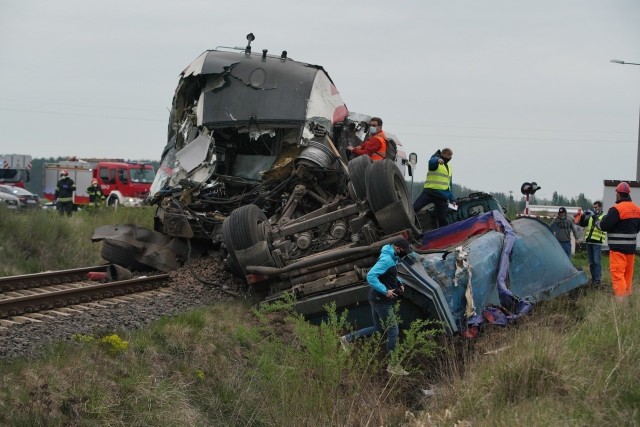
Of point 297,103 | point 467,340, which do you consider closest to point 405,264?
point 467,340

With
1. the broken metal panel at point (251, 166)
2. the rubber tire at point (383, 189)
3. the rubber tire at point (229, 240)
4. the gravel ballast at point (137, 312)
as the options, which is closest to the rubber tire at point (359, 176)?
the rubber tire at point (383, 189)

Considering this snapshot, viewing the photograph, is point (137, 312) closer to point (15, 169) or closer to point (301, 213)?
point (301, 213)

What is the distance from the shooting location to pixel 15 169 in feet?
135

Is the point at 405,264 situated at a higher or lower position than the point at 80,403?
higher

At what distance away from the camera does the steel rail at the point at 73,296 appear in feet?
28.5

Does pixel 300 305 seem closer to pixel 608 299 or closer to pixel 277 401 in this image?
pixel 277 401

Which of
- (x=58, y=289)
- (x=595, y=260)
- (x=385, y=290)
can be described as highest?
(x=385, y=290)

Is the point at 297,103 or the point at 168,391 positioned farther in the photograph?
the point at 297,103

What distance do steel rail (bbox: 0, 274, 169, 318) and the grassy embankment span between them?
5.25 feet

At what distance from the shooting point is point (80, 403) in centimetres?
593

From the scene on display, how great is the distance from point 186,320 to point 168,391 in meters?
1.82

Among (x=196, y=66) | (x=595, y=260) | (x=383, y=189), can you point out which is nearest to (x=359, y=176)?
(x=383, y=189)

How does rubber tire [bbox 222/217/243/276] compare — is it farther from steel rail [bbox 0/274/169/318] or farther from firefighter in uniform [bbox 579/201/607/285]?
firefighter in uniform [bbox 579/201/607/285]

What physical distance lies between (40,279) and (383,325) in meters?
5.42
